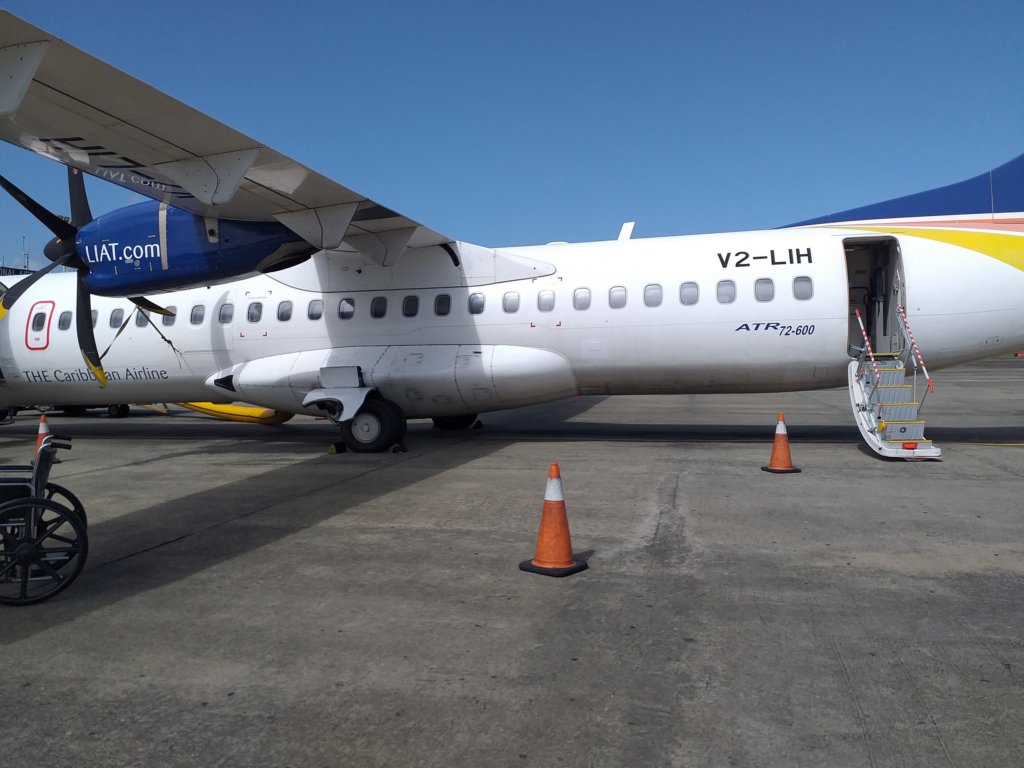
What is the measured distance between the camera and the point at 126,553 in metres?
6.05

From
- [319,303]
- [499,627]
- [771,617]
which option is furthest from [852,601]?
[319,303]

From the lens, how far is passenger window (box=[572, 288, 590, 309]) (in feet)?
37.8

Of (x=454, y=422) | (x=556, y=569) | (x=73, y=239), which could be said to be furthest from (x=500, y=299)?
(x=556, y=569)

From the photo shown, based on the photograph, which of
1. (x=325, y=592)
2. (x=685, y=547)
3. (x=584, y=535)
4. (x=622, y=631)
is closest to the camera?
(x=622, y=631)

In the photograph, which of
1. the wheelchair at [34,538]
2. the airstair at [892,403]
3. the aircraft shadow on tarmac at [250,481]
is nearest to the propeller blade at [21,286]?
the aircraft shadow on tarmac at [250,481]

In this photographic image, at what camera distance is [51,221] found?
1133 cm

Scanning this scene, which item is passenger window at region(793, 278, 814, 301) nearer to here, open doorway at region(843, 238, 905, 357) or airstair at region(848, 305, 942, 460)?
open doorway at region(843, 238, 905, 357)

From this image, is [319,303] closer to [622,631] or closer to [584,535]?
[584,535]

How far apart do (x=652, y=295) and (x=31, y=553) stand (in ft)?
28.7

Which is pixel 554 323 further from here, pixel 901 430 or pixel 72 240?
pixel 72 240

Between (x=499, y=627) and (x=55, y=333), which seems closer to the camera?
(x=499, y=627)

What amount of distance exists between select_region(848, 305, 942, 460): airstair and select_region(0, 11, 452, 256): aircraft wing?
269 inches

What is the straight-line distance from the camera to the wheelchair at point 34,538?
4711mm

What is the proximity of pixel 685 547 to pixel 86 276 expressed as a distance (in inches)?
399
